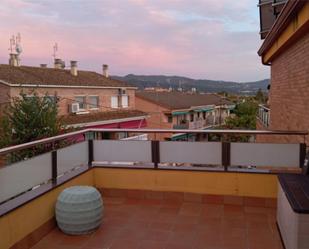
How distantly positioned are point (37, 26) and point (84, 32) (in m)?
2.35

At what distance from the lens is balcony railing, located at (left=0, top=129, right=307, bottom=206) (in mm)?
4488

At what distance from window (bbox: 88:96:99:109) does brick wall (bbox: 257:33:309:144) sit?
55.7 feet

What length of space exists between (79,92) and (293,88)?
17.8 meters

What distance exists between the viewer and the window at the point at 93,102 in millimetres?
23031

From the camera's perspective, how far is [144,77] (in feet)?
145

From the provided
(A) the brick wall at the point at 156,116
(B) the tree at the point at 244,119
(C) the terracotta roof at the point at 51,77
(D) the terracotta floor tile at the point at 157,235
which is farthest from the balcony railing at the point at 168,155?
(B) the tree at the point at 244,119

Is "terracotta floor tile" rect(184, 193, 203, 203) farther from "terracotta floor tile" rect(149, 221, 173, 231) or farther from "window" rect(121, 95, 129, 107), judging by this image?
"window" rect(121, 95, 129, 107)

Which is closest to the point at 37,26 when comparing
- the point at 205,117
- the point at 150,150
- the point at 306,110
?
the point at 150,150

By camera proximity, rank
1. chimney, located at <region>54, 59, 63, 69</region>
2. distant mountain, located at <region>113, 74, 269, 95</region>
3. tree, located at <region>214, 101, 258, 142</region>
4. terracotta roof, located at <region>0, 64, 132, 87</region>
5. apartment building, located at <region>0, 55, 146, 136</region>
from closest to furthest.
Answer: apartment building, located at <region>0, 55, 146, 136</region>
terracotta roof, located at <region>0, 64, 132, 87</region>
chimney, located at <region>54, 59, 63, 69</region>
tree, located at <region>214, 101, 258, 142</region>
distant mountain, located at <region>113, 74, 269, 95</region>

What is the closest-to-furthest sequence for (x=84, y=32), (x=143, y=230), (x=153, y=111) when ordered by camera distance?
(x=143, y=230) → (x=84, y=32) → (x=153, y=111)

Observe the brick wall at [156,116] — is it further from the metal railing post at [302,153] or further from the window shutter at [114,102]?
the metal railing post at [302,153]

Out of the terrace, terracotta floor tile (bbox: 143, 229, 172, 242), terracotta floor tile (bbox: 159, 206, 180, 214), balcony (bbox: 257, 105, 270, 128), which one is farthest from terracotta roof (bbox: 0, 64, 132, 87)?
terracotta floor tile (bbox: 143, 229, 172, 242)

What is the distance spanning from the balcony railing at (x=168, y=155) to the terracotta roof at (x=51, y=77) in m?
14.1

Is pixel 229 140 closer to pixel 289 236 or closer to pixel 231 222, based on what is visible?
pixel 231 222
